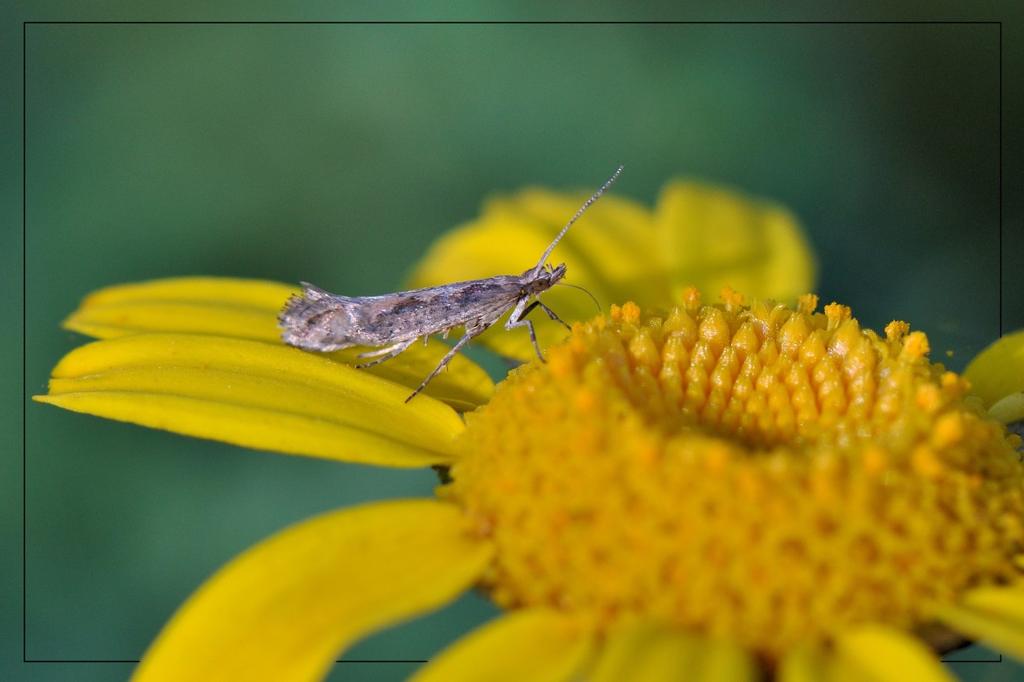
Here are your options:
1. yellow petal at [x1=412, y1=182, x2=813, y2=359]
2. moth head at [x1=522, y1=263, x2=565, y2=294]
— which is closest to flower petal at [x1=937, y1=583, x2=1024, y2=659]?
yellow petal at [x1=412, y1=182, x2=813, y2=359]

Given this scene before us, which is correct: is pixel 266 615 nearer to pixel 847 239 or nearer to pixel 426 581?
pixel 426 581

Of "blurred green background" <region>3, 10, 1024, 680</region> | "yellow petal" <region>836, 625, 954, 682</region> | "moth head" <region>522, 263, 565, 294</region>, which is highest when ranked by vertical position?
"blurred green background" <region>3, 10, 1024, 680</region>

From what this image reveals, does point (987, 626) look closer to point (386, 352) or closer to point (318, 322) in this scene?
Result: point (386, 352)

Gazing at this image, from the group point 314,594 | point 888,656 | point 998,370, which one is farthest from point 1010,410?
point 314,594

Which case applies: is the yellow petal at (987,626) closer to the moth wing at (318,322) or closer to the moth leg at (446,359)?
the moth leg at (446,359)

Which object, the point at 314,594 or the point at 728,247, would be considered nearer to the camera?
the point at 314,594

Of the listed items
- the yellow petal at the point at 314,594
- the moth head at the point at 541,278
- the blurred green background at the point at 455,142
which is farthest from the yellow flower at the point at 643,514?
the blurred green background at the point at 455,142

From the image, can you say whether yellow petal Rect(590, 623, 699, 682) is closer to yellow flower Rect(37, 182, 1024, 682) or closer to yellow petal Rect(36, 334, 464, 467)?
yellow flower Rect(37, 182, 1024, 682)
